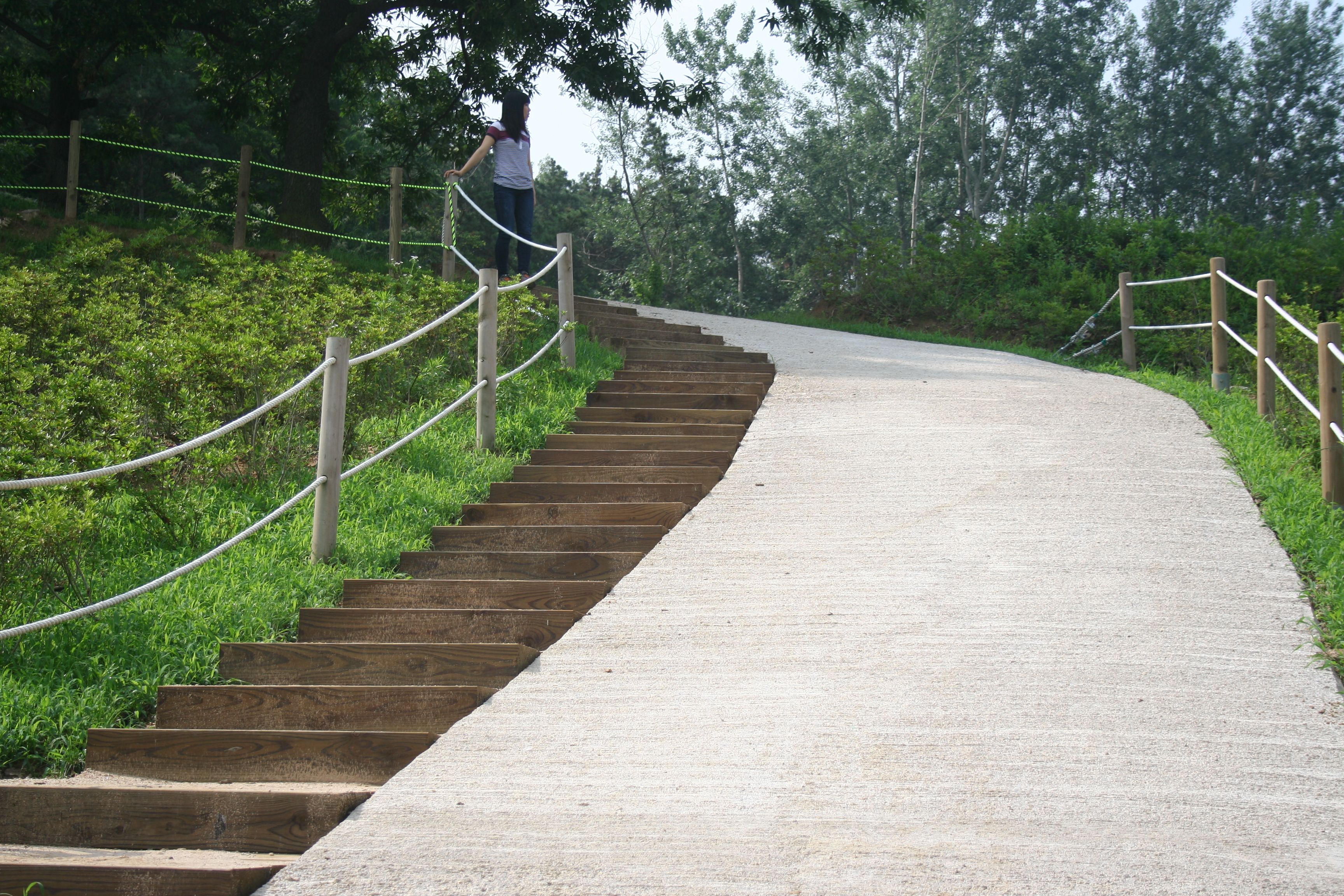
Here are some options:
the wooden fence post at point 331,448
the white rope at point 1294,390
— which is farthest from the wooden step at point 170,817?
the white rope at point 1294,390

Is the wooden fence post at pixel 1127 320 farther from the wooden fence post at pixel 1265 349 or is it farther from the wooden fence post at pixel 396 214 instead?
the wooden fence post at pixel 396 214

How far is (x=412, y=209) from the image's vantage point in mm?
20844

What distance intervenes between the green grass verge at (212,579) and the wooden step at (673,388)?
4.87 ft

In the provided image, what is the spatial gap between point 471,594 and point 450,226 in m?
7.59

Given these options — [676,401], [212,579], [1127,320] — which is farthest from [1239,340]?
[212,579]

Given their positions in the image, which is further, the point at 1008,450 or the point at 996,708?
the point at 1008,450

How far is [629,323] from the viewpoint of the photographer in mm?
13461

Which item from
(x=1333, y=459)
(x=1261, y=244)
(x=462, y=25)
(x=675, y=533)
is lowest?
(x=675, y=533)

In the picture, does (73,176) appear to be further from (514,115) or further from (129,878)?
(129,878)

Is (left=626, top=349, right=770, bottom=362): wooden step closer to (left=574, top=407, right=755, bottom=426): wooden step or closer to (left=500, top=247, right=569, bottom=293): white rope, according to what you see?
(left=500, top=247, right=569, bottom=293): white rope

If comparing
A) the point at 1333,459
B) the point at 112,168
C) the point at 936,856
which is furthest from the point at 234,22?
the point at 936,856

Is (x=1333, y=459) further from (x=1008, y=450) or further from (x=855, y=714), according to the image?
(x=855, y=714)

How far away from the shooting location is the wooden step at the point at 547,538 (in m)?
6.49

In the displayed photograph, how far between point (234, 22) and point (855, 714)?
1897 cm
